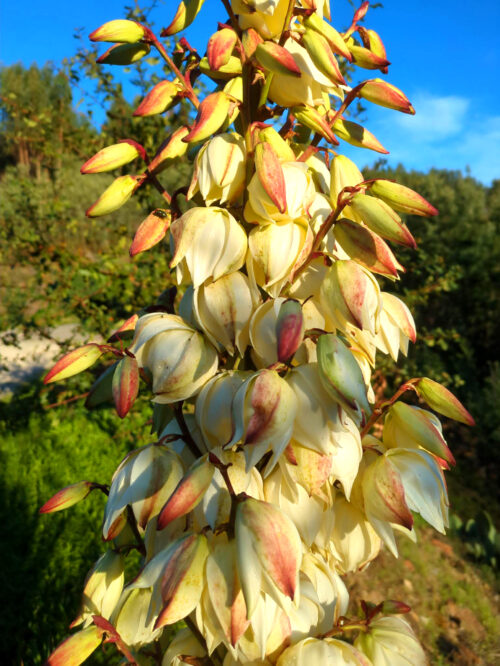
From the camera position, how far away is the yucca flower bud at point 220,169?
0.56m

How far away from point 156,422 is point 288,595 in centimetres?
29

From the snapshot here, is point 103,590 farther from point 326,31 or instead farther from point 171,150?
point 326,31

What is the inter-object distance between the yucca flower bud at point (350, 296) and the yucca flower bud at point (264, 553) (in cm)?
21

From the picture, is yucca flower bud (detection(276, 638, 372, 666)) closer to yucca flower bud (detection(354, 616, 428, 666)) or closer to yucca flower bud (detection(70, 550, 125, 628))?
yucca flower bud (detection(354, 616, 428, 666))

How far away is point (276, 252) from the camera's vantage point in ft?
1.80

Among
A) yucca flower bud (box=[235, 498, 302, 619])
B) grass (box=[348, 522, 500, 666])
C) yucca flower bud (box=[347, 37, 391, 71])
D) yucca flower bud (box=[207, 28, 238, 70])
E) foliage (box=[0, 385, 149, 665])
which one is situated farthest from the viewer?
grass (box=[348, 522, 500, 666])

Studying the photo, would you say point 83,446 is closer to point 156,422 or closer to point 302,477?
point 156,422

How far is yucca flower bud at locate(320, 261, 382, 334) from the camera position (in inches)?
20.3

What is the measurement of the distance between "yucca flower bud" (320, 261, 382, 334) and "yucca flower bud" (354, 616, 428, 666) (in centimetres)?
36

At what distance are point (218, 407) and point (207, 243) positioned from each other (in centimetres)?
18

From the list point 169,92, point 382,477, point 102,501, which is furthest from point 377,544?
point 102,501

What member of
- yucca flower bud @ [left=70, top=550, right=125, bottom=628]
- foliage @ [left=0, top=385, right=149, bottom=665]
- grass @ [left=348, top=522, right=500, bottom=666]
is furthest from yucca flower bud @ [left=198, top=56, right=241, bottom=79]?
grass @ [left=348, top=522, right=500, bottom=666]

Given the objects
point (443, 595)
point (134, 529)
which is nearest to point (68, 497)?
point (134, 529)

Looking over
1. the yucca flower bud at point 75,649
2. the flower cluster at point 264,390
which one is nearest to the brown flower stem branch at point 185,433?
the flower cluster at point 264,390
